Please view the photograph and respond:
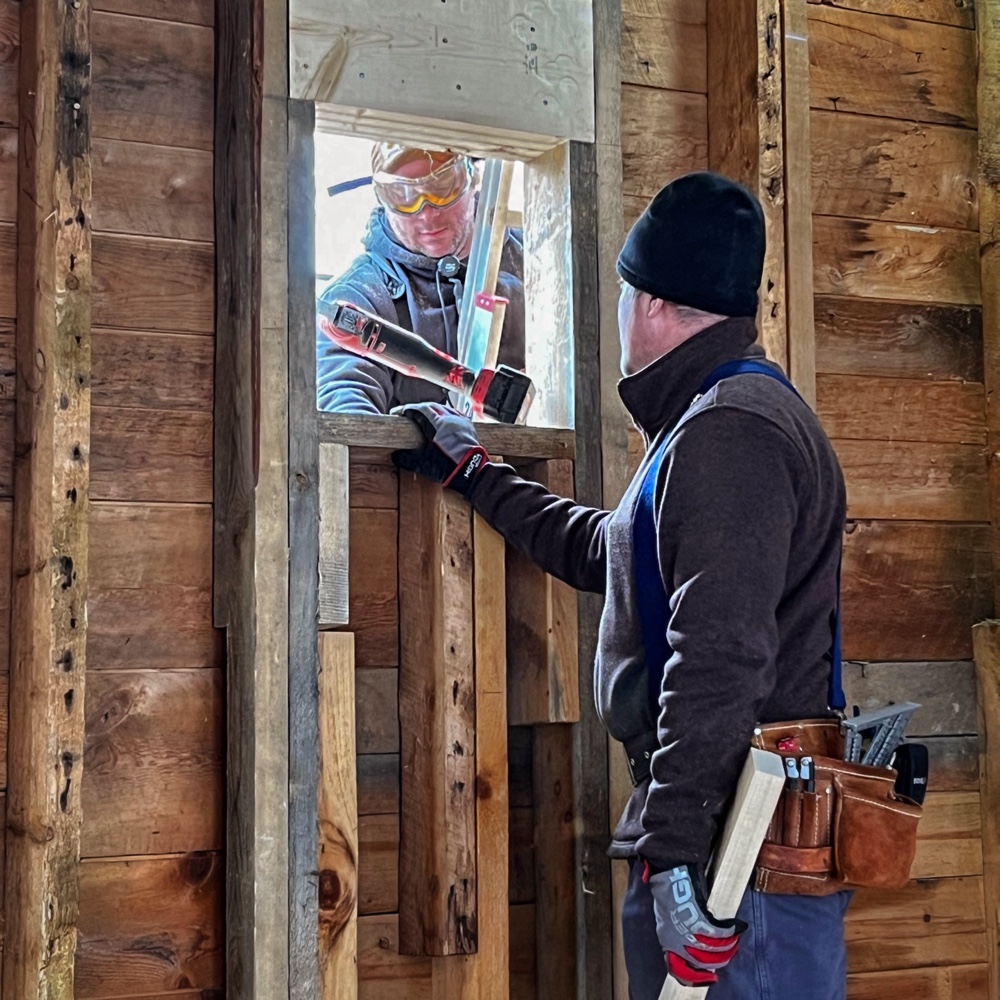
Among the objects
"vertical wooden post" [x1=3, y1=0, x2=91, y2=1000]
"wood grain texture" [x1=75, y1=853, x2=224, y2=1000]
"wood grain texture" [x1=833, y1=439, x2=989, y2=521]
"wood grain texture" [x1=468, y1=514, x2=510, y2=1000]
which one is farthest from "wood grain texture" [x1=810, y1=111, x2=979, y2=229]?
"wood grain texture" [x1=75, y1=853, x2=224, y2=1000]

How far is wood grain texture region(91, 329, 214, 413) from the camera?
98.6 inches

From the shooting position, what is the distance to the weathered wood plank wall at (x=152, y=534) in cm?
245

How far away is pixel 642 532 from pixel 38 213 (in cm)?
112

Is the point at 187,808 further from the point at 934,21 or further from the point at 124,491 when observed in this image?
the point at 934,21

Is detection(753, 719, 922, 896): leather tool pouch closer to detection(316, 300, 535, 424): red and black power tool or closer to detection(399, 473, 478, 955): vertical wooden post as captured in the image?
detection(399, 473, 478, 955): vertical wooden post

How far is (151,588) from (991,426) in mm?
1847

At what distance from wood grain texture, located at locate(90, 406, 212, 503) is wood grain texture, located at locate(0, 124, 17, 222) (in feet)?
1.22

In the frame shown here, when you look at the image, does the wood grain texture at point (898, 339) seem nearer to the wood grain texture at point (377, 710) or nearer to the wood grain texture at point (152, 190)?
the wood grain texture at point (377, 710)

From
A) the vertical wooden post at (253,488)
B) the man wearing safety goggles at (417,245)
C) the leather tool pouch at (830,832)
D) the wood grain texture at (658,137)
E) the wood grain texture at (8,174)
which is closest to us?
the leather tool pouch at (830,832)

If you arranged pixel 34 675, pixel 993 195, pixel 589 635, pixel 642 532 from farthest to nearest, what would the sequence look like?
pixel 993 195, pixel 589 635, pixel 34 675, pixel 642 532

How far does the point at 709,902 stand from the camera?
6.26ft

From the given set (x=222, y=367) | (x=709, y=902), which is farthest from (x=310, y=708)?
(x=709, y=902)

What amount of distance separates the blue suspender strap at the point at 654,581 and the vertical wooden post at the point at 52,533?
899mm

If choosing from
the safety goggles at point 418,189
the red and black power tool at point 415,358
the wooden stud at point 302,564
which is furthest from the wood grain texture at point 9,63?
the safety goggles at point 418,189
